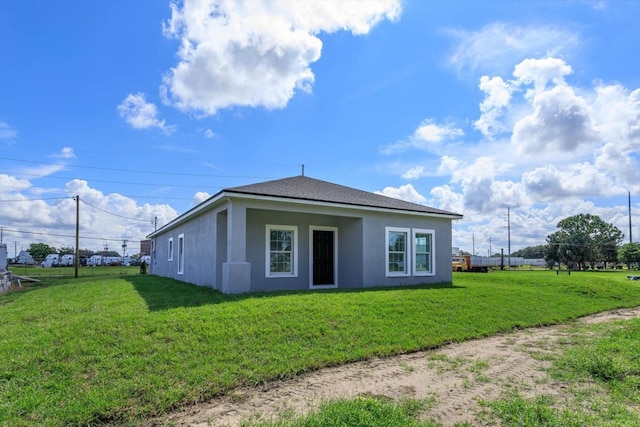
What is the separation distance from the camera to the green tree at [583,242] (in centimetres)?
5947

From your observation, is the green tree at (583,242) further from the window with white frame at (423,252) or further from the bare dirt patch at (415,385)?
the bare dirt patch at (415,385)

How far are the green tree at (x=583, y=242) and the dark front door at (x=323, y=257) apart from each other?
194 ft

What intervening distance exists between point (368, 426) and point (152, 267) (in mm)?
27161

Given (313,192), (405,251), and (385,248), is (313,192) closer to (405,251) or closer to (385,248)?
(385,248)

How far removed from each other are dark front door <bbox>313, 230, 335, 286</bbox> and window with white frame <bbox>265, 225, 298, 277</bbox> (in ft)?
2.82

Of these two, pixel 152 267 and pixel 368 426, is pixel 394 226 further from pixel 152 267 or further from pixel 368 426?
pixel 152 267

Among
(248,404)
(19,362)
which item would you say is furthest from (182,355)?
(19,362)

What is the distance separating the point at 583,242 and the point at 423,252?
5948cm

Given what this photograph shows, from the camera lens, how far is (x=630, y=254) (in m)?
52.0

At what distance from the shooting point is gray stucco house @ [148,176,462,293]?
1166 centimetres


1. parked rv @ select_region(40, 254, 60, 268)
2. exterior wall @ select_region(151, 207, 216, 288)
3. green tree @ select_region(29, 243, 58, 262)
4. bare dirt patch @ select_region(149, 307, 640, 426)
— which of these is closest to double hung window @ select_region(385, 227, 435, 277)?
exterior wall @ select_region(151, 207, 216, 288)

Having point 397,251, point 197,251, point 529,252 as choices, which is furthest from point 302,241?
point 529,252

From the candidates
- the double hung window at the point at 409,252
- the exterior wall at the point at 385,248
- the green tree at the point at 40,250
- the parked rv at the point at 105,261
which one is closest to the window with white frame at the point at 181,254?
the exterior wall at the point at 385,248

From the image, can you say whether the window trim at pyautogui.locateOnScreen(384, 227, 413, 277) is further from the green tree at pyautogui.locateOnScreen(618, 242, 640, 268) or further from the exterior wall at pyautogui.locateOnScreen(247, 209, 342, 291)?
the green tree at pyautogui.locateOnScreen(618, 242, 640, 268)
